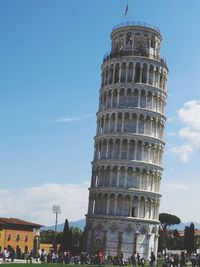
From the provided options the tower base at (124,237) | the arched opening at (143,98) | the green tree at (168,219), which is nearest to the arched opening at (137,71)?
the arched opening at (143,98)

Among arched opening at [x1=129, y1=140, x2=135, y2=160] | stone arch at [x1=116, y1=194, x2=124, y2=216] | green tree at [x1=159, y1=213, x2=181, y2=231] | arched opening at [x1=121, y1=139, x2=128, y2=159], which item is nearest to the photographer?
stone arch at [x1=116, y1=194, x2=124, y2=216]

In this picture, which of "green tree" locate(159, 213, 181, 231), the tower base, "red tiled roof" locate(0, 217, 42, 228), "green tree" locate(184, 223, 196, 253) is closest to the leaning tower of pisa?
the tower base

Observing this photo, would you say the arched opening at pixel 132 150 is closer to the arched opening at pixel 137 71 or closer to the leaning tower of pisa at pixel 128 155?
the leaning tower of pisa at pixel 128 155

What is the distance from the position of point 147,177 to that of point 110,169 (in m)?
5.34

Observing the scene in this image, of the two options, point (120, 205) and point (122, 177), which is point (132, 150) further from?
point (120, 205)

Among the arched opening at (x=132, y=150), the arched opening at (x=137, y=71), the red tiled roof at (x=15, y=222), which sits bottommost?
the red tiled roof at (x=15, y=222)

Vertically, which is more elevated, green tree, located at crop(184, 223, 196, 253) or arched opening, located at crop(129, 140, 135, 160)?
arched opening, located at crop(129, 140, 135, 160)

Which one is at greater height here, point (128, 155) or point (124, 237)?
point (128, 155)

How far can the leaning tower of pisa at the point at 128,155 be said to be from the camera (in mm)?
73812

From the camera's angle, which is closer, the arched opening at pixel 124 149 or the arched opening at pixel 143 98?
the arched opening at pixel 124 149

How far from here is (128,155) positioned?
75062 millimetres

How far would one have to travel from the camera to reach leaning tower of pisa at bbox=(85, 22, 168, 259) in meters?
73.8

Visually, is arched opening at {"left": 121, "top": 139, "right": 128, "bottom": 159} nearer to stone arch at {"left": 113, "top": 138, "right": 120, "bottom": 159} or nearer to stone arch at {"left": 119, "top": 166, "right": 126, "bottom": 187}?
stone arch at {"left": 113, "top": 138, "right": 120, "bottom": 159}

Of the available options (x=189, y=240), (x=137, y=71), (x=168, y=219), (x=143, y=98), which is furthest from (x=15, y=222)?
(x=168, y=219)
